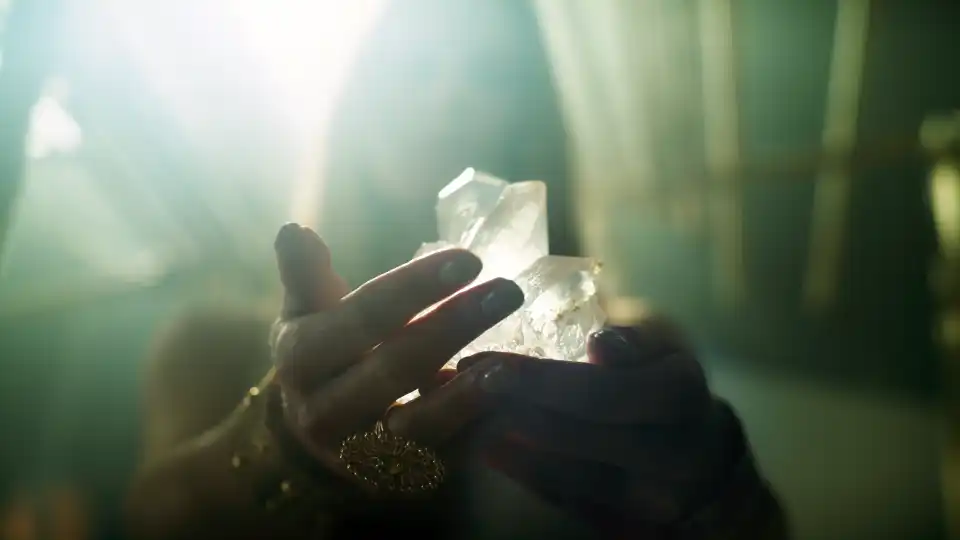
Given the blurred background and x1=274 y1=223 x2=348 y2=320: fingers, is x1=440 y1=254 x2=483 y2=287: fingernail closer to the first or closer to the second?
x1=274 y1=223 x2=348 y2=320: fingers

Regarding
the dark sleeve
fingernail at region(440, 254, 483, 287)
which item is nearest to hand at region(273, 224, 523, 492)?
fingernail at region(440, 254, 483, 287)

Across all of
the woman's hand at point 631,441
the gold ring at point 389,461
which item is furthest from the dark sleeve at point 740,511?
the gold ring at point 389,461

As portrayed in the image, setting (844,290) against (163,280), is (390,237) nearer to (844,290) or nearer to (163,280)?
(163,280)

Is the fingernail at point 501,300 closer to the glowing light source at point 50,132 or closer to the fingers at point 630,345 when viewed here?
the fingers at point 630,345

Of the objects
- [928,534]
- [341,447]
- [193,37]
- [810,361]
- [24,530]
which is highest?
[193,37]

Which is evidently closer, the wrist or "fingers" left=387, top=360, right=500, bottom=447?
"fingers" left=387, top=360, right=500, bottom=447

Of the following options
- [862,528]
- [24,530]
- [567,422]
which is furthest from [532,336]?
[862,528]

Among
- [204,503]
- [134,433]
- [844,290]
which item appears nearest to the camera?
[204,503]

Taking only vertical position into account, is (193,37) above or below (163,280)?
above
